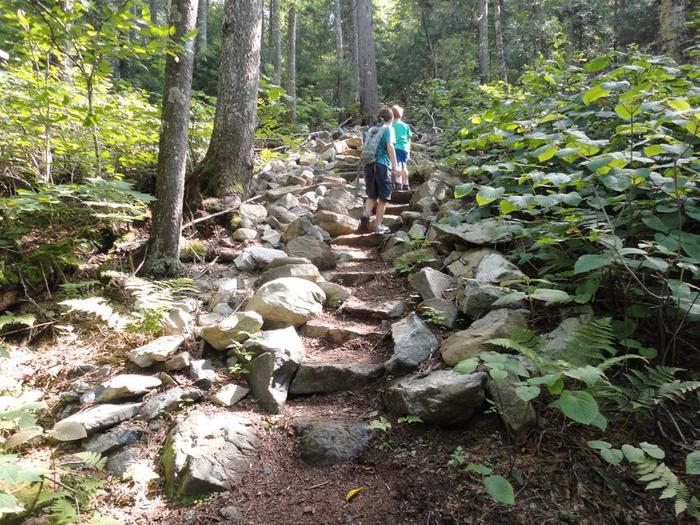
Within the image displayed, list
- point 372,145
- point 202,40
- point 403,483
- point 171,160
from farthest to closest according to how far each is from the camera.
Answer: point 202,40 → point 372,145 → point 171,160 → point 403,483

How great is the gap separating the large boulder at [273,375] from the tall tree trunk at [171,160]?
6.84 ft

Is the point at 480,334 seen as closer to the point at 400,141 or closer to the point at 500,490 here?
the point at 500,490

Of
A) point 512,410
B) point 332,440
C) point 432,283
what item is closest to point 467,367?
point 512,410

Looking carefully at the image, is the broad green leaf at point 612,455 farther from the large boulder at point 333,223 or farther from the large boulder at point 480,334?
the large boulder at point 333,223

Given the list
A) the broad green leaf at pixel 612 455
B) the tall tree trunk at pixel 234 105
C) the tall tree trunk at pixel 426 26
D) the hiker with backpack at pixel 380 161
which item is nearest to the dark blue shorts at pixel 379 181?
the hiker with backpack at pixel 380 161

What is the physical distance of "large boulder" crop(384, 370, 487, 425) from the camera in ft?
9.20

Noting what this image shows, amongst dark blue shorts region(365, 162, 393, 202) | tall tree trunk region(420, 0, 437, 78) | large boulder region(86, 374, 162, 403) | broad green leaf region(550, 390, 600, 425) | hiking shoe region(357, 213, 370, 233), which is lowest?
large boulder region(86, 374, 162, 403)

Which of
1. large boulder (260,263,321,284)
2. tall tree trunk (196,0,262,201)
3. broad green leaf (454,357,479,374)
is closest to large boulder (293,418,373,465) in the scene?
broad green leaf (454,357,479,374)

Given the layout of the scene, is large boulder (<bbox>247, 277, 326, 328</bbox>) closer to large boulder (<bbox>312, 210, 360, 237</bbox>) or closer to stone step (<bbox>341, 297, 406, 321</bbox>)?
stone step (<bbox>341, 297, 406, 321</bbox>)

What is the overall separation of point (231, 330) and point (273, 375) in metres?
0.71

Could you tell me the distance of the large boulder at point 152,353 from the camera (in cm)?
376

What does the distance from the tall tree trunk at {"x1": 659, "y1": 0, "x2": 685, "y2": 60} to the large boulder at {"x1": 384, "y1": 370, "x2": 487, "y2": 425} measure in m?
8.58

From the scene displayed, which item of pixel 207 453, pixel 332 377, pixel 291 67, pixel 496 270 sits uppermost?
pixel 291 67

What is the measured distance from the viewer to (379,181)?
22.5ft
